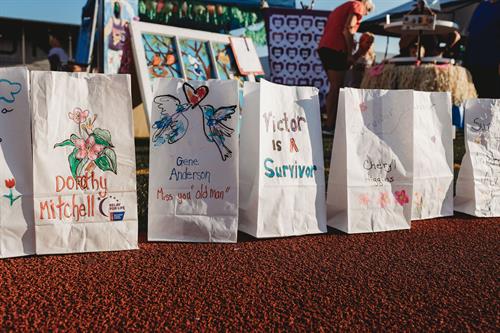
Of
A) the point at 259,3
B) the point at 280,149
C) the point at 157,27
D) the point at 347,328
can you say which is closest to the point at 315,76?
the point at 259,3

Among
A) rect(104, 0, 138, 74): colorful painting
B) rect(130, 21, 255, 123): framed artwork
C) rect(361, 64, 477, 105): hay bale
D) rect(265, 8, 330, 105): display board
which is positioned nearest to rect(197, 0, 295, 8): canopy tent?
rect(265, 8, 330, 105): display board

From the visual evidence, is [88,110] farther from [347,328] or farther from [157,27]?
[157,27]

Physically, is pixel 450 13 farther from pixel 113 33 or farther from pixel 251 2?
pixel 113 33

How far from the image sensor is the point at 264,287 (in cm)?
154

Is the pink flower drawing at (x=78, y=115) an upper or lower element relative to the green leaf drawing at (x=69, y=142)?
upper

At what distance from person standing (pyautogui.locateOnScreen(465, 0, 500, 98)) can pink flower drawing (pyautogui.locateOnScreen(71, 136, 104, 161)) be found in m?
4.11

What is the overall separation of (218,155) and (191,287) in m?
0.73

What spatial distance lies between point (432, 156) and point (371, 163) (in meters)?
0.50

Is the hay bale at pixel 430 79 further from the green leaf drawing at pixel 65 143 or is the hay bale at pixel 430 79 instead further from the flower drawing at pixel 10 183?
the flower drawing at pixel 10 183

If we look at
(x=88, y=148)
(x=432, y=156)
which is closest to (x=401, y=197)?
(x=432, y=156)

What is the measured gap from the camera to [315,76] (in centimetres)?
784

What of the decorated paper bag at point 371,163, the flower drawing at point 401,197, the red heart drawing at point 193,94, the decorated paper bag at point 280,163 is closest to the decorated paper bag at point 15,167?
Result: the red heart drawing at point 193,94

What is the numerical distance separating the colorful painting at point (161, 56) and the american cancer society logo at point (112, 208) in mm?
2154

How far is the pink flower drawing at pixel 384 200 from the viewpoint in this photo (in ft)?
7.61
